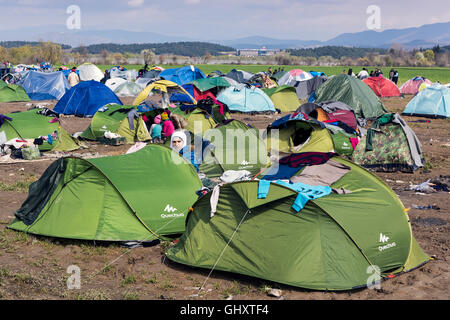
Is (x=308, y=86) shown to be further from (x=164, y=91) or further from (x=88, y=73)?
(x=88, y=73)

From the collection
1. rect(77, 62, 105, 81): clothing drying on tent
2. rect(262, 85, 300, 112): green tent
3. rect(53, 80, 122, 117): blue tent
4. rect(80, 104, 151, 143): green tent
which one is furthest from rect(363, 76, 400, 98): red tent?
rect(77, 62, 105, 81): clothing drying on tent

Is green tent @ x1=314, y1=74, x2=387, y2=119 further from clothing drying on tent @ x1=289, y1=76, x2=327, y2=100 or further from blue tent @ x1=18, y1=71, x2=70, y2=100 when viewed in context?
blue tent @ x1=18, y1=71, x2=70, y2=100

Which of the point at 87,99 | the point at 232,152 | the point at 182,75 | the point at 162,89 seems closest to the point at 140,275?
the point at 232,152

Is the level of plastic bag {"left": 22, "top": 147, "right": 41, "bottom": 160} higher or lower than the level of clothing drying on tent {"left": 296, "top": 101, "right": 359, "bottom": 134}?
lower

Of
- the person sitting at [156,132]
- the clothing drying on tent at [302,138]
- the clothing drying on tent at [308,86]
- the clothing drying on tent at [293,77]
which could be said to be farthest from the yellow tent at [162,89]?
the clothing drying on tent at [293,77]

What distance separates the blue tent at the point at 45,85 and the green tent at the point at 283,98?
1275 centimetres

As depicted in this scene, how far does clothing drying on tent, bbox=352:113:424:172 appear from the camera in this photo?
43.7 ft

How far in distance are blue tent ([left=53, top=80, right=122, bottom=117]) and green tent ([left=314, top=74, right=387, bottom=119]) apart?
10.1 meters

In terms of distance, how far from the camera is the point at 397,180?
12.5m

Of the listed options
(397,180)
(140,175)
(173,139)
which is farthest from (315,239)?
(397,180)

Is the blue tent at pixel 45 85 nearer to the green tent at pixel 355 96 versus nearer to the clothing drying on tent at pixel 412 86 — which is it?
the green tent at pixel 355 96

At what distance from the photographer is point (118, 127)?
647 inches

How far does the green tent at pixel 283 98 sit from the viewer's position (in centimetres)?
2547

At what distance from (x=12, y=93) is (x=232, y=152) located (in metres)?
21.0
